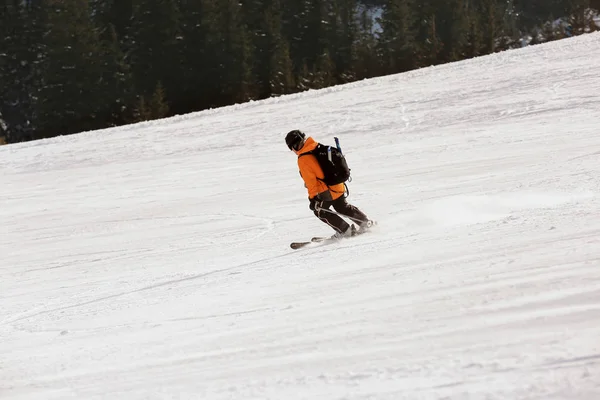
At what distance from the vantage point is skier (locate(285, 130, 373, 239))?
7289 mm

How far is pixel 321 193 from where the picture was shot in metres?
7.50

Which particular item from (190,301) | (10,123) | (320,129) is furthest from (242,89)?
(190,301)

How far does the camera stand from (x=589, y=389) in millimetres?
2711

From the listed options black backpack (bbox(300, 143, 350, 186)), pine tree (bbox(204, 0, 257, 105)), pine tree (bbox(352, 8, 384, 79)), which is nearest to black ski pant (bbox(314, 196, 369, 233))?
black backpack (bbox(300, 143, 350, 186))

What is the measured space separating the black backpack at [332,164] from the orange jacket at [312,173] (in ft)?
0.13

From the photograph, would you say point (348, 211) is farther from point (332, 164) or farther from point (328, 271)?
point (328, 271)

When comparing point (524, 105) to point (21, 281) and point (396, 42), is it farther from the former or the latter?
point (396, 42)

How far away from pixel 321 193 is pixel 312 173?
0.25 metres

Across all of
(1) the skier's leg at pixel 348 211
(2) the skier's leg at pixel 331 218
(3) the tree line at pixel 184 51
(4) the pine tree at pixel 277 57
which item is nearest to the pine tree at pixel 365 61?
(3) the tree line at pixel 184 51

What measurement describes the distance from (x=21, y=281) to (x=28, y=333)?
324 cm

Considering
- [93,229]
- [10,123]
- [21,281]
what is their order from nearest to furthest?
[21,281] < [93,229] < [10,123]

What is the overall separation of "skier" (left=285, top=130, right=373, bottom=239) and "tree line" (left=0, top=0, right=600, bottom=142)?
3210 cm

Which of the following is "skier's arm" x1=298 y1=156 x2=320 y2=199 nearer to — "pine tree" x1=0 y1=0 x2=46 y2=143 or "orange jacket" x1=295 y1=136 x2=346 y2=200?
"orange jacket" x1=295 y1=136 x2=346 y2=200

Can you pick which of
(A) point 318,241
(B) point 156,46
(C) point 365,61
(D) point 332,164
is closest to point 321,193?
(D) point 332,164
